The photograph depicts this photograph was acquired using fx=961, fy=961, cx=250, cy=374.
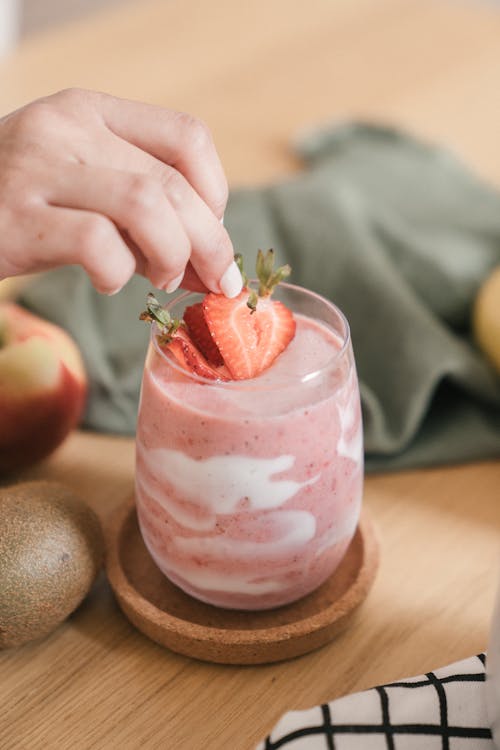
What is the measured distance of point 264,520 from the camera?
0.51 m

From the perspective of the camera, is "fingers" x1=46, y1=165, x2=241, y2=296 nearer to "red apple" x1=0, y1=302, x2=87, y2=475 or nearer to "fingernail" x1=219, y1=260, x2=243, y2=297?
"fingernail" x1=219, y1=260, x2=243, y2=297

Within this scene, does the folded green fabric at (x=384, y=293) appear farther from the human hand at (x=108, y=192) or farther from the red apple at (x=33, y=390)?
the human hand at (x=108, y=192)

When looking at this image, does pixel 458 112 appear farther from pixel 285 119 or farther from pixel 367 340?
pixel 367 340

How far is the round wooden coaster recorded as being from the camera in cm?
54

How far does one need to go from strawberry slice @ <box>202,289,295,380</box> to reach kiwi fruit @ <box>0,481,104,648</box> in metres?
0.13

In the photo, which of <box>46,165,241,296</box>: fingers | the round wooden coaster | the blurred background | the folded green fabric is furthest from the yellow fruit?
the blurred background

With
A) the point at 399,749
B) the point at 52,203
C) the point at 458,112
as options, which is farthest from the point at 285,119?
the point at 399,749

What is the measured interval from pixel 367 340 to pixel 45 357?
264mm

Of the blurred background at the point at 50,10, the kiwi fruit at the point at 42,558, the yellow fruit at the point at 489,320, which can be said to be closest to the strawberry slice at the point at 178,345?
the kiwi fruit at the point at 42,558

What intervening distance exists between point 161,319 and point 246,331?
5cm

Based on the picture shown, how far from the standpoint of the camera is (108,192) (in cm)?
48

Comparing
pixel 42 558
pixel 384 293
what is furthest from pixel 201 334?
pixel 384 293

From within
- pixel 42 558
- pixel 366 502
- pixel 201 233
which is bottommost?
pixel 366 502

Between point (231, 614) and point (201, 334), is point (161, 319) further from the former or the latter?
point (231, 614)
